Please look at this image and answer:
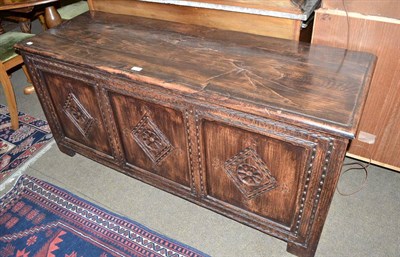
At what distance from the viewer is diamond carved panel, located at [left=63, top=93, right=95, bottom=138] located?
1660 millimetres

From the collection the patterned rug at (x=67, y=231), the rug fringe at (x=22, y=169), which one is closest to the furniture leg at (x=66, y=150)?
the rug fringe at (x=22, y=169)

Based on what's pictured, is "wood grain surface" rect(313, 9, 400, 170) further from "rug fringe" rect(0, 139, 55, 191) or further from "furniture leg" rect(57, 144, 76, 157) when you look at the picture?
"rug fringe" rect(0, 139, 55, 191)

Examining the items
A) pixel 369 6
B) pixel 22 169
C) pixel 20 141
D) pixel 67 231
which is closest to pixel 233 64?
pixel 369 6

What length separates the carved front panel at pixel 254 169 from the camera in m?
1.17

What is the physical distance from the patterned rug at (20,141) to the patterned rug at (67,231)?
0.26 meters

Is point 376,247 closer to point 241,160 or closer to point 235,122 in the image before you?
point 241,160

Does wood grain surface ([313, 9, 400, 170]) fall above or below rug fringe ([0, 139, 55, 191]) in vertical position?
above

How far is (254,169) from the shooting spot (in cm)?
128

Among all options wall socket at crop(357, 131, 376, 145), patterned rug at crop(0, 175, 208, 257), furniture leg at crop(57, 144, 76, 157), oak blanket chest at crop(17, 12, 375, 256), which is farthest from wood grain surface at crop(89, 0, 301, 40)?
patterned rug at crop(0, 175, 208, 257)

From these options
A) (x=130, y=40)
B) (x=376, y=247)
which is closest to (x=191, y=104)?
(x=130, y=40)

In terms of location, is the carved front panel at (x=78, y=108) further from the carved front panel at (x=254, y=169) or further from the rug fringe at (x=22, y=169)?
the carved front panel at (x=254, y=169)

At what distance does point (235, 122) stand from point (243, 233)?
2.21 ft

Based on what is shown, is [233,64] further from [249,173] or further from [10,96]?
[10,96]

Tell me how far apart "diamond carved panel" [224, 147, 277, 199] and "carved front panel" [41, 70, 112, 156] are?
2.38ft
